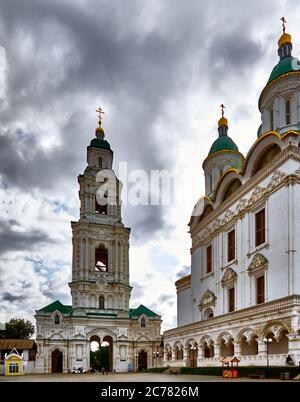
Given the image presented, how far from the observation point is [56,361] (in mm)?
51875

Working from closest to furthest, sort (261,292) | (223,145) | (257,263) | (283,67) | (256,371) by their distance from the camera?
(256,371), (261,292), (257,263), (283,67), (223,145)

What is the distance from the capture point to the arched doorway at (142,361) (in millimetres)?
54309

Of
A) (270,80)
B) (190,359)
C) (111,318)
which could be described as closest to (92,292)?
(111,318)

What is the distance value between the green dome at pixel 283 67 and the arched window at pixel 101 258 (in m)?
30.7

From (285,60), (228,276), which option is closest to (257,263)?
(228,276)

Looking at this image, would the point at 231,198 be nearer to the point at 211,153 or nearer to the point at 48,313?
the point at 211,153

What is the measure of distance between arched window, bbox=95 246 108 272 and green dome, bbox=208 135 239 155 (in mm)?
19723

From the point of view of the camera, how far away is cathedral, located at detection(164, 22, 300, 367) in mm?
25328

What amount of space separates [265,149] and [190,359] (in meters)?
18.5

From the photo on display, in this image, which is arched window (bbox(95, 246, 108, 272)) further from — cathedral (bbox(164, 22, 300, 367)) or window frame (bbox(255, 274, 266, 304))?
window frame (bbox(255, 274, 266, 304))

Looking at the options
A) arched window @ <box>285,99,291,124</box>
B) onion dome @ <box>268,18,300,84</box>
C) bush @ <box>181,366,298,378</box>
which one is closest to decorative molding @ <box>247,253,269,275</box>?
bush @ <box>181,366,298,378</box>

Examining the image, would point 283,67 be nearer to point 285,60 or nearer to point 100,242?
point 285,60

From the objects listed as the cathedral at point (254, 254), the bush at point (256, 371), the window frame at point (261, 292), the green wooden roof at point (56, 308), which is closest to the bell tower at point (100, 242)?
the green wooden roof at point (56, 308)

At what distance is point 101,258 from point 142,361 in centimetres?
1359
